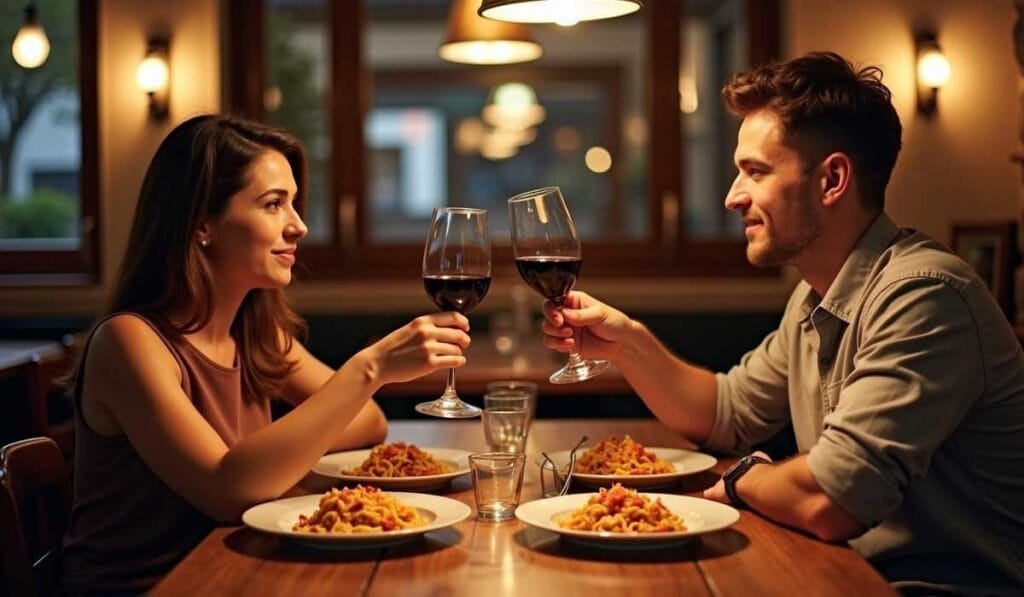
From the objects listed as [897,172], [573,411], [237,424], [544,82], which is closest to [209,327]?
[237,424]

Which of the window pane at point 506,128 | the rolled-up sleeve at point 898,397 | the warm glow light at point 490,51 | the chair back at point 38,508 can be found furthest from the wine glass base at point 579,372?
the window pane at point 506,128

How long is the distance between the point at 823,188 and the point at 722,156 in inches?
208

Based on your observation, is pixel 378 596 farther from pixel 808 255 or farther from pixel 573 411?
pixel 573 411

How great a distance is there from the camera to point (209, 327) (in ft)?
7.33

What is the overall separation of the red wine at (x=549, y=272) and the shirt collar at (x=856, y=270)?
42 cm

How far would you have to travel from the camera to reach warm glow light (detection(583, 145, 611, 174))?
10.0 m

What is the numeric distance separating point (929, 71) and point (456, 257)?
3.61m

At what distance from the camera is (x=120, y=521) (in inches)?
79.4

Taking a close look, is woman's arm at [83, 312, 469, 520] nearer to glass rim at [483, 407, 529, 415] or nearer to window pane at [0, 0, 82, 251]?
glass rim at [483, 407, 529, 415]

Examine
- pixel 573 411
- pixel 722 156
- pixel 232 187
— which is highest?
pixel 722 156

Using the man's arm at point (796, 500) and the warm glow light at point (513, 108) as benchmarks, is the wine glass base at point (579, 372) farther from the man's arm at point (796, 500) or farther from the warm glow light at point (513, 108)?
the warm glow light at point (513, 108)

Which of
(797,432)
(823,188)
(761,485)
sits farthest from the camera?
(797,432)

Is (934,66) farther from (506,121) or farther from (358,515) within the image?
(506,121)

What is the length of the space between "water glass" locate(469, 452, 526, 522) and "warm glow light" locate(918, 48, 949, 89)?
12.1 feet
